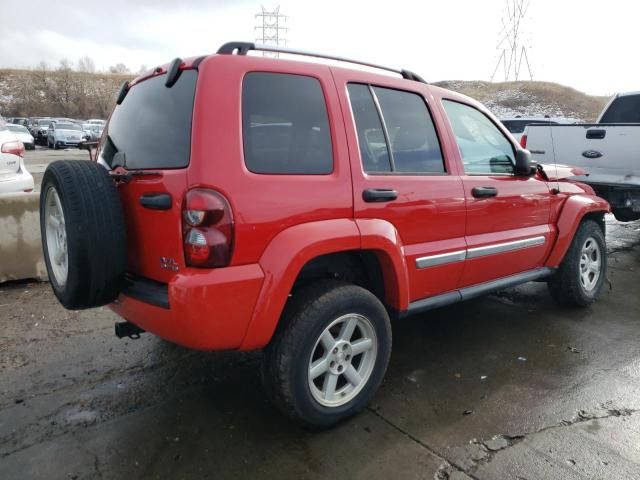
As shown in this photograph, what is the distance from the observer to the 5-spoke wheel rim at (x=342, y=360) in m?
2.56

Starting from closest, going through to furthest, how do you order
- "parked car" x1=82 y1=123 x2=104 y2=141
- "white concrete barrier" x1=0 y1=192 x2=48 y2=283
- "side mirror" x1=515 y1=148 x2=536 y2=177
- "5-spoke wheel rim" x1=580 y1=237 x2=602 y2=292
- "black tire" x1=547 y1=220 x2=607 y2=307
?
1. "side mirror" x1=515 y1=148 x2=536 y2=177
2. "black tire" x1=547 y1=220 x2=607 y2=307
3. "5-spoke wheel rim" x1=580 y1=237 x2=602 y2=292
4. "white concrete barrier" x1=0 y1=192 x2=48 y2=283
5. "parked car" x1=82 y1=123 x2=104 y2=141

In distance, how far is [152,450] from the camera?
95.9 inches

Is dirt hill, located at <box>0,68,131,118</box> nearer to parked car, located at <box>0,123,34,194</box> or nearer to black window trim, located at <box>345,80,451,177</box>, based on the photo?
parked car, located at <box>0,123,34,194</box>

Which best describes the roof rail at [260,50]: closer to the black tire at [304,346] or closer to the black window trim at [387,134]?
the black window trim at [387,134]

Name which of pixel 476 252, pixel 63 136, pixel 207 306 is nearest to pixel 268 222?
A: pixel 207 306

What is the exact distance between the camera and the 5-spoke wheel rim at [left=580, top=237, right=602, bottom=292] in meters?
4.43

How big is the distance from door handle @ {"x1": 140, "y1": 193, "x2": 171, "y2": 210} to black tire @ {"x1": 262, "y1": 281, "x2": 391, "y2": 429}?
0.80 metres

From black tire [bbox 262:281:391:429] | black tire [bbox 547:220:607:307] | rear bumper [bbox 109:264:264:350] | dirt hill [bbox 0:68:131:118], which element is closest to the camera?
rear bumper [bbox 109:264:264:350]

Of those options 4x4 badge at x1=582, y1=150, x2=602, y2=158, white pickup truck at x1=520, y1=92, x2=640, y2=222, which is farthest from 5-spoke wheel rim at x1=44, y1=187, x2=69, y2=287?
4x4 badge at x1=582, y1=150, x2=602, y2=158

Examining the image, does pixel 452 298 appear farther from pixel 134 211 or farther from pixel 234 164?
pixel 134 211

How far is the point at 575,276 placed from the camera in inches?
168

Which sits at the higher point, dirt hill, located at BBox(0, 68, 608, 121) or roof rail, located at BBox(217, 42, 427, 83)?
dirt hill, located at BBox(0, 68, 608, 121)

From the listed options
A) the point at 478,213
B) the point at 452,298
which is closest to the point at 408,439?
the point at 452,298

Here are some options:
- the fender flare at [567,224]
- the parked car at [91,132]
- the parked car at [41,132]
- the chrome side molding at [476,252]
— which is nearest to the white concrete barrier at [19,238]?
the chrome side molding at [476,252]
